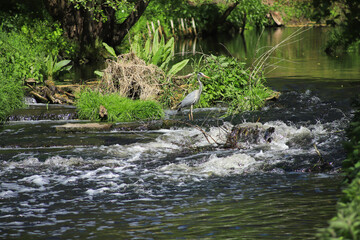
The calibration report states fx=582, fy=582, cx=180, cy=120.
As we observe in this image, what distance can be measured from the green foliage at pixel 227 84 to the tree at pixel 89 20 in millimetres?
8494

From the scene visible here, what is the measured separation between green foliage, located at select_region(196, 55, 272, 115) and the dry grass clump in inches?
48.2

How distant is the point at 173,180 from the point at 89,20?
652 inches

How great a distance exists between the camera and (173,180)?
813cm

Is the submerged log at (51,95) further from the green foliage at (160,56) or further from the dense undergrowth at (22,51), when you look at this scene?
the green foliage at (160,56)

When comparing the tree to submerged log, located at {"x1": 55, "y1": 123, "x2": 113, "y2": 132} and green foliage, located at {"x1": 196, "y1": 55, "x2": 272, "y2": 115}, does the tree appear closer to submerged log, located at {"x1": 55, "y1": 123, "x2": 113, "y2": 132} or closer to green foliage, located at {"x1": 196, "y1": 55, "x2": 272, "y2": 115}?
green foliage, located at {"x1": 196, "y1": 55, "x2": 272, "y2": 115}

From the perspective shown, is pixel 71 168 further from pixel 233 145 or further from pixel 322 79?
pixel 322 79

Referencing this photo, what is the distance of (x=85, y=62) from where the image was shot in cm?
2381

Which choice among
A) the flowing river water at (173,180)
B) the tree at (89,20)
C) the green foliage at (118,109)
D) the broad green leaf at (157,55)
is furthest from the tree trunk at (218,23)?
the green foliage at (118,109)

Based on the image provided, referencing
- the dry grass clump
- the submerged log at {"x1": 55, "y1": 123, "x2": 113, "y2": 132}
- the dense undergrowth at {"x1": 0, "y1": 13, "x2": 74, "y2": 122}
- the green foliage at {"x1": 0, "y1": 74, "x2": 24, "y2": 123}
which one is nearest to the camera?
the submerged log at {"x1": 55, "y1": 123, "x2": 113, "y2": 132}

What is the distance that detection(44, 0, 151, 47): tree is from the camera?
22.6 meters

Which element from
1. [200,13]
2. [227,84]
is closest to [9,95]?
[227,84]

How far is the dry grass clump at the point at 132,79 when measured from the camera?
14.2 m

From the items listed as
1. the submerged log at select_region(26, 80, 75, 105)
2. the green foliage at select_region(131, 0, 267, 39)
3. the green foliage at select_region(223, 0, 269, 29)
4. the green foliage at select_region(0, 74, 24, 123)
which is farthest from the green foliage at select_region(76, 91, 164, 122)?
the green foliage at select_region(223, 0, 269, 29)

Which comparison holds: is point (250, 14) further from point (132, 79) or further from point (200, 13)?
point (132, 79)
